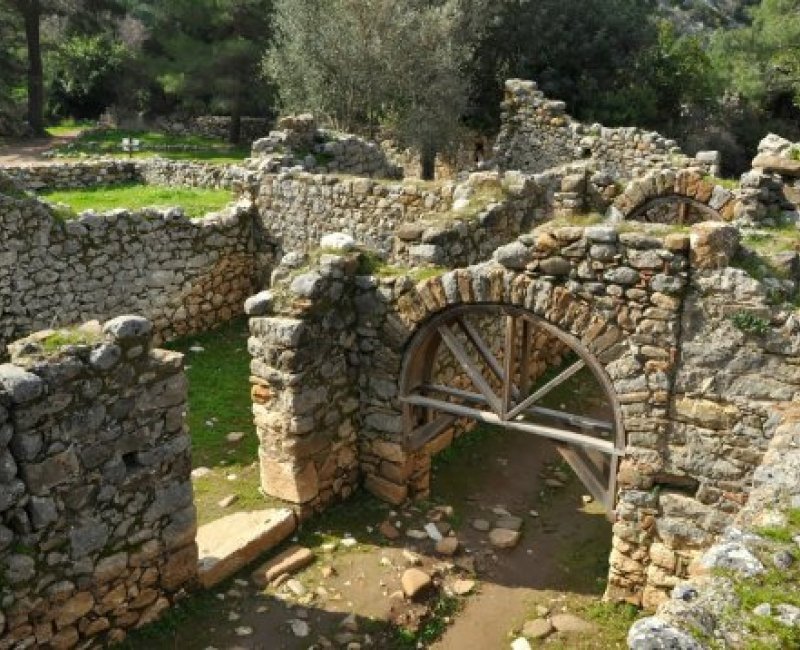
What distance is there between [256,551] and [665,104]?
23956 millimetres

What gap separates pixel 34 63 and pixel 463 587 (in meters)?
29.2

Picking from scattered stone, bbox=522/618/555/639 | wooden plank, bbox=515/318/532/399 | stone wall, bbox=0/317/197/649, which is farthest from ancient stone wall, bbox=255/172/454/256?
scattered stone, bbox=522/618/555/639

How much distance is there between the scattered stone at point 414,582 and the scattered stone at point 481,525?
54.7 inches

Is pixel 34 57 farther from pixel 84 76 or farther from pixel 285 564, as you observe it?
pixel 285 564

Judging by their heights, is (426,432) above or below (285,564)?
above

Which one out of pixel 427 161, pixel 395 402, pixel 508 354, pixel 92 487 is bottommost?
pixel 395 402

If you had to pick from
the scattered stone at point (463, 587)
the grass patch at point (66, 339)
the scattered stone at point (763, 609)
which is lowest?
the scattered stone at point (463, 587)

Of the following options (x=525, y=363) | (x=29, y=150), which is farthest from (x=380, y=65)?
(x=525, y=363)

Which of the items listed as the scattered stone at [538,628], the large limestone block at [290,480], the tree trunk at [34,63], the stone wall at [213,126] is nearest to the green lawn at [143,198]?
the large limestone block at [290,480]

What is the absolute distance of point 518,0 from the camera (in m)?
27.8

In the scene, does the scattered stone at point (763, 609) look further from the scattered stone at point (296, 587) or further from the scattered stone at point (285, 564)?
the scattered stone at point (285, 564)

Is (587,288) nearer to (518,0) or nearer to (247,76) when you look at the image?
(518,0)

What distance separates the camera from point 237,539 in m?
8.96

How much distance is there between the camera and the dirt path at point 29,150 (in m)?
25.6
